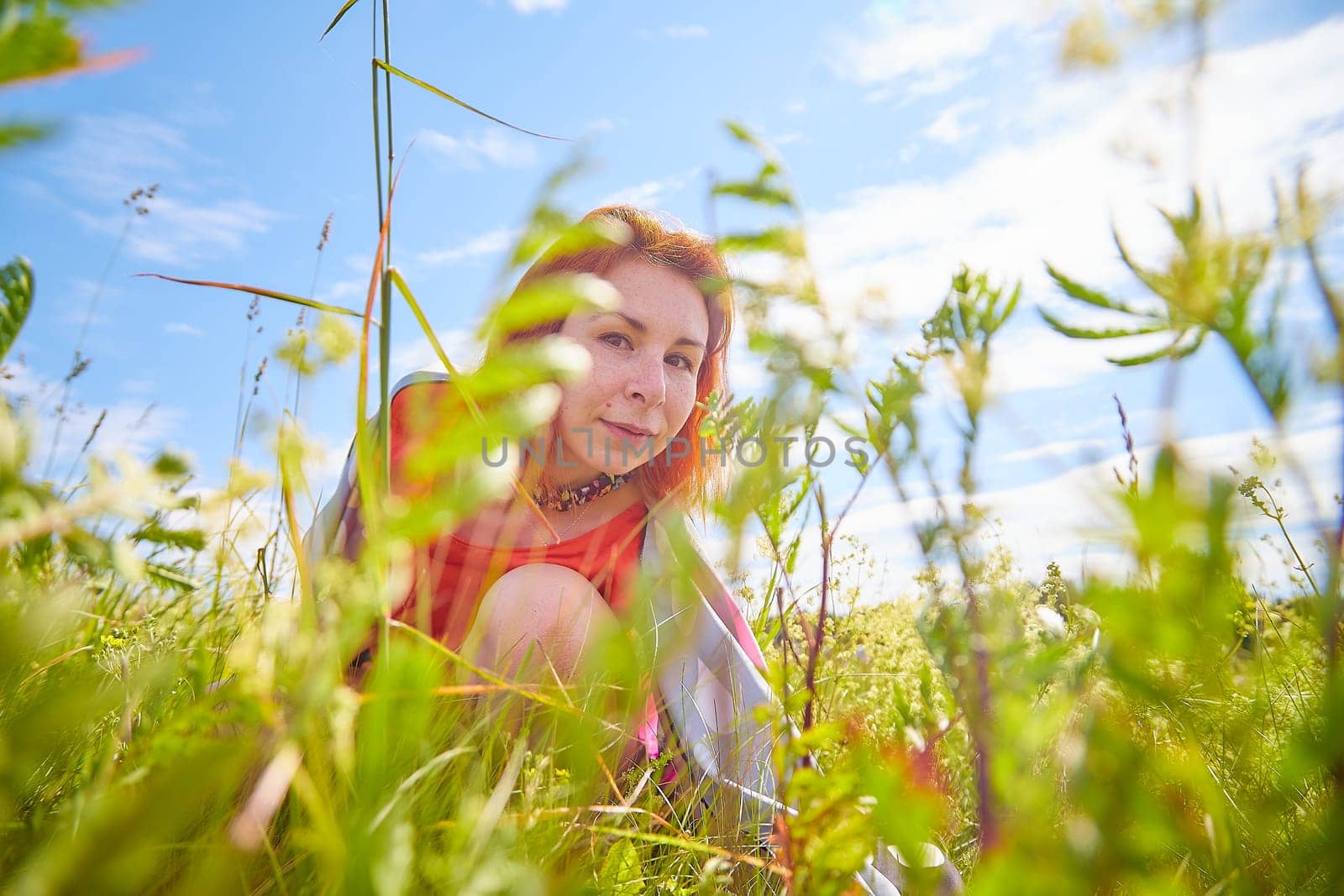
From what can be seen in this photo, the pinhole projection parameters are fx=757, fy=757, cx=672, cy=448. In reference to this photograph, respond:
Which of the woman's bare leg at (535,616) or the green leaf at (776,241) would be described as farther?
the woman's bare leg at (535,616)

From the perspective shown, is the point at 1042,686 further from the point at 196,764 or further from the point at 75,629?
the point at 75,629

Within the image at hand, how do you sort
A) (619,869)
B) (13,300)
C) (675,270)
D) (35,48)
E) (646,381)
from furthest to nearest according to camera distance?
(675,270) → (646,381) → (619,869) → (13,300) → (35,48)

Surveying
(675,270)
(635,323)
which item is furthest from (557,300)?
(675,270)

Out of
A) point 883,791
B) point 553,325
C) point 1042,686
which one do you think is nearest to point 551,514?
point 553,325

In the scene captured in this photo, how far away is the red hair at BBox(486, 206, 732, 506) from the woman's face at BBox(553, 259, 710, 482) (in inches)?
3.9

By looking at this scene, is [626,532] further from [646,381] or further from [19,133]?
[19,133]

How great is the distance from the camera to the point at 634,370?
2277mm

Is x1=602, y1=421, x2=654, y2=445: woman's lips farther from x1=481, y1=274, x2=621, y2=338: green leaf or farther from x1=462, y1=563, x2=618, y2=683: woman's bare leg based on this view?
x1=481, y1=274, x2=621, y2=338: green leaf

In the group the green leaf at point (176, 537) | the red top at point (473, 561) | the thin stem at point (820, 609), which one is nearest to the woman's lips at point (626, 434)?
the red top at point (473, 561)

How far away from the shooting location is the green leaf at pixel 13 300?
363 millimetres

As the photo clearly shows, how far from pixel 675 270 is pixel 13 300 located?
2346mm

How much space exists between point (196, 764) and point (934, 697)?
452mm

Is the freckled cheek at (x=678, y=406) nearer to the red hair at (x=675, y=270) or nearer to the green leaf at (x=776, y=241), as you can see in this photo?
the red hair at (x=675, y=270)

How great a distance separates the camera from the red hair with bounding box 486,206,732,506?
2654 mm
